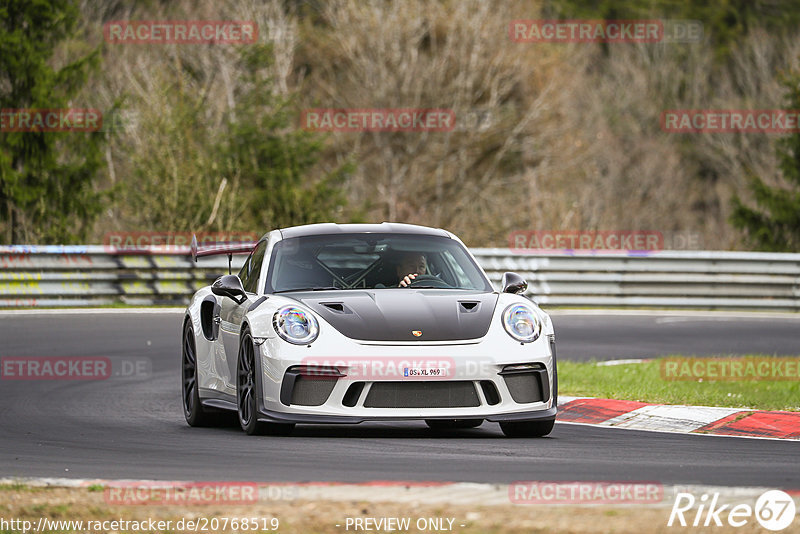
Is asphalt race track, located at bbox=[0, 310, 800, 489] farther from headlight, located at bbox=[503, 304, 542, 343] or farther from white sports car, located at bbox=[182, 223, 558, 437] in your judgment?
headlight, located at bbox=[503, 304, 542, 343]

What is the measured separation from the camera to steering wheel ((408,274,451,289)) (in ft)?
33.8

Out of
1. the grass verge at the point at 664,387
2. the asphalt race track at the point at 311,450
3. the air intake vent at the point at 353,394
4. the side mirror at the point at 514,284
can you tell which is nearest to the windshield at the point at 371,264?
the side mirror at the point at 514,284

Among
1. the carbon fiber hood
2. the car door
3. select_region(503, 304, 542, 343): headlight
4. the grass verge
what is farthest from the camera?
the grass verge

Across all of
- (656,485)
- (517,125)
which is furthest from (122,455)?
(517,125)

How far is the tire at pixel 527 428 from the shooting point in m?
9.71

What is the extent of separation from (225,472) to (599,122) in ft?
177

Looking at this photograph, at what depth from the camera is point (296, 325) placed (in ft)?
30.5

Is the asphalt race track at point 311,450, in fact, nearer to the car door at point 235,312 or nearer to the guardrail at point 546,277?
the car door at point 235,312

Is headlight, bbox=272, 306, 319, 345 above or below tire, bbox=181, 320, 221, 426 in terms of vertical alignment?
above

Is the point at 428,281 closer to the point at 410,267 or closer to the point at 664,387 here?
the point at 410,267

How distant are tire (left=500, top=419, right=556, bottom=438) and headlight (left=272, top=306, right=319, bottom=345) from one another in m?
1.49

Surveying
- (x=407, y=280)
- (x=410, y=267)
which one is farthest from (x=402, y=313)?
(x=410, y=267)

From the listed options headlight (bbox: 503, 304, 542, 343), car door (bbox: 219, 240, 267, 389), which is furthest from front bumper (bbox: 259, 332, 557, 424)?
car door (bbox: 219, 240, 267, 389)

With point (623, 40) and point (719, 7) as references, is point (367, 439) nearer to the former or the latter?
point (623, 40)
